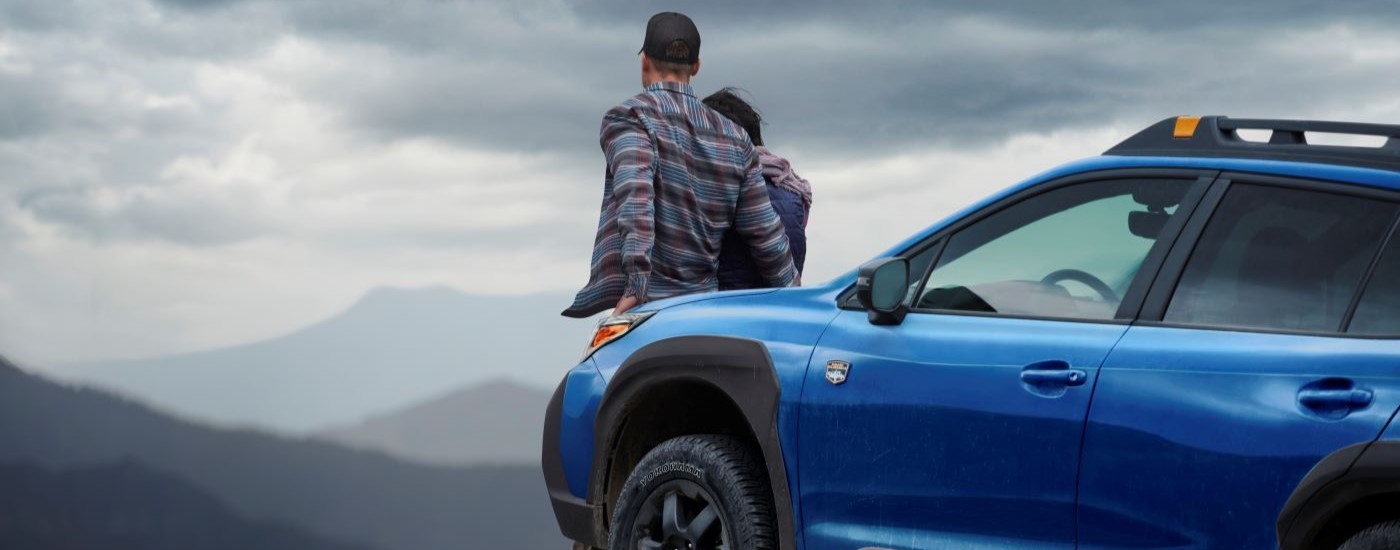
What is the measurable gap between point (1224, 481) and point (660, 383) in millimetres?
2338

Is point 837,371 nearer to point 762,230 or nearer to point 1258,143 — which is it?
point 1258,143

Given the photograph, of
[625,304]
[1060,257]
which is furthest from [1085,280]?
[625,304]

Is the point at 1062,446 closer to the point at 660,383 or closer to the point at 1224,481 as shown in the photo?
the point at 1224,481

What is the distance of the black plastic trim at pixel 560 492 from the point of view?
661cm

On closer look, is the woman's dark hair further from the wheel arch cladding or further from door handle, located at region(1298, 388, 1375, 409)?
door handle, located at region(1298, 388, 1375, 409)

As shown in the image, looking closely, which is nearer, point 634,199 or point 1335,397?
point 1335,397

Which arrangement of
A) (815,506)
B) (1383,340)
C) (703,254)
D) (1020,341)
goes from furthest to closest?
(703,254) → (815,506) → (1020,341) → (1383,340)

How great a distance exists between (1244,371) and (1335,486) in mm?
370

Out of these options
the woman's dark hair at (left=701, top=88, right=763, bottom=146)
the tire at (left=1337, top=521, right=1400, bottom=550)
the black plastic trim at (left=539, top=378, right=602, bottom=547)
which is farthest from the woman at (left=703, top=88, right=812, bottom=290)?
the tire at (left=1337, top=521, right=1400, bottom=550)

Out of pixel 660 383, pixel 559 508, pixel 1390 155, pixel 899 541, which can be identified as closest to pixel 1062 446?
pixel 899 541

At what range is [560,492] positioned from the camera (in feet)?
22.2

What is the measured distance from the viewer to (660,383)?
634cm

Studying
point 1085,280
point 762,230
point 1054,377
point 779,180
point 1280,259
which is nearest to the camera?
point 1280,259

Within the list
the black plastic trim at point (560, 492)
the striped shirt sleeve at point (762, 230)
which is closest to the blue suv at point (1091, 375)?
the black plastic trim at point (560, 492)
